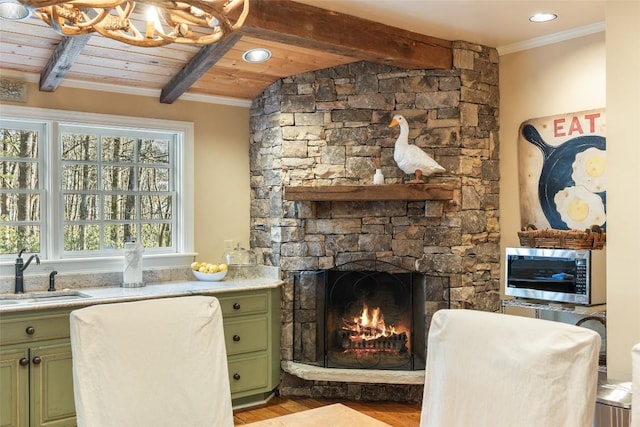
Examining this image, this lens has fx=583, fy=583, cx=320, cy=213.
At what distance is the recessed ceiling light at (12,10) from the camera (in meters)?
2.69

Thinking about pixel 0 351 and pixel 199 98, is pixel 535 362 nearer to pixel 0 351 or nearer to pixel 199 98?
pixel 0 351

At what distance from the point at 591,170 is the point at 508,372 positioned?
8.37ft

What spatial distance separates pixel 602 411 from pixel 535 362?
112cm

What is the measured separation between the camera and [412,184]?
12.7ft

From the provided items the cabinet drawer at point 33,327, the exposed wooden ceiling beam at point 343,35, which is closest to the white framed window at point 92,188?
the cabinet drawer at point 33,327

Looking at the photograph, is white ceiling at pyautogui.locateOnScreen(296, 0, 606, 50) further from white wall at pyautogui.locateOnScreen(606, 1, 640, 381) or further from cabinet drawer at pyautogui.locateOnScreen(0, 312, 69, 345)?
cabinet drawer at pyautogui.locateOnScreen(0, 312, 69, 345)

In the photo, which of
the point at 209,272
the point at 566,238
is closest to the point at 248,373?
the point at 209,272

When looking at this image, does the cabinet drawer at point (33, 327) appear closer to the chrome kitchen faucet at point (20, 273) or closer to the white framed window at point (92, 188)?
the chrome kitchen faucet at point (20, 273)

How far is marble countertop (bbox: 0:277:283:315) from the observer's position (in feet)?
10.8

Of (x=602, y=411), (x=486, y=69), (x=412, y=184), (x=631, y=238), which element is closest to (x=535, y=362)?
(x=602, y=411)

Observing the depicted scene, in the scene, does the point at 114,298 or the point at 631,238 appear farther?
the point at 114,298

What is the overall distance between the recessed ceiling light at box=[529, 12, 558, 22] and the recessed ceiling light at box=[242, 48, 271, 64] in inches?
64.3

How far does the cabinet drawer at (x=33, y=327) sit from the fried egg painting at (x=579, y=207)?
3127 mm

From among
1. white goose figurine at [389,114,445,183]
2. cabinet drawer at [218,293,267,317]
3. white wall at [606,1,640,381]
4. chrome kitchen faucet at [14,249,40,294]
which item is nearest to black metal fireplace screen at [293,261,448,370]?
cabinet drawer at [218,293,267,317]
